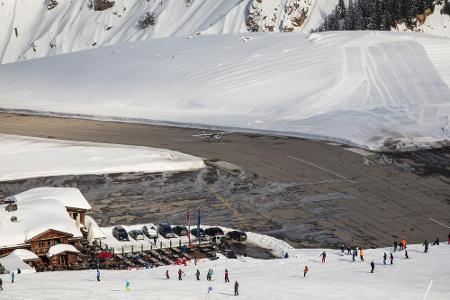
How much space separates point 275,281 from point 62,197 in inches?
792

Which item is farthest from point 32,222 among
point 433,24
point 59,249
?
point 433,24

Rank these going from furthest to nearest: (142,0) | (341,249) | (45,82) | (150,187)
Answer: (142,0) < (45,82) < (150,187) < (341,249)

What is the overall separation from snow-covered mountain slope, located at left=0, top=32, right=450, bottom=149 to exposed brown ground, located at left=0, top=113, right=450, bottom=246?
6202 mm

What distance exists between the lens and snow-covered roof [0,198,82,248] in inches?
2079

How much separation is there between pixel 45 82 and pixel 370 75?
50.5 meters

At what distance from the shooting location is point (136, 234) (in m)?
60.2

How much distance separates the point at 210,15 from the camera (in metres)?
179

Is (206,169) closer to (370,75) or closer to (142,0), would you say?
(370,75)

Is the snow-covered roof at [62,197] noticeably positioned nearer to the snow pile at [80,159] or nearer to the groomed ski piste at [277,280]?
the groomed ski piste at [277,280]

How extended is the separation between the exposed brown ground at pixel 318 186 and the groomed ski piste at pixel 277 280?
7.79 metres

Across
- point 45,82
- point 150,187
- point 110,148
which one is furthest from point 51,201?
point 45,82

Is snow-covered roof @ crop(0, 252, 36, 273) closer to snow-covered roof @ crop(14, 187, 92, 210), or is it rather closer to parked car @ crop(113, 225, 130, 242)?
snow-covered roof @ crop(14, 187, 92, 210)

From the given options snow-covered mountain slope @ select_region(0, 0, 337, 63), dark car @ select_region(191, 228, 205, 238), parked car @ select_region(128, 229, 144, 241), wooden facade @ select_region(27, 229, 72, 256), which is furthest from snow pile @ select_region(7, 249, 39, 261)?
snow-covered mountain slope @ select_region(0, 0, 337, 63)

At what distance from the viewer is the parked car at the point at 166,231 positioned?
60406 millimetres
